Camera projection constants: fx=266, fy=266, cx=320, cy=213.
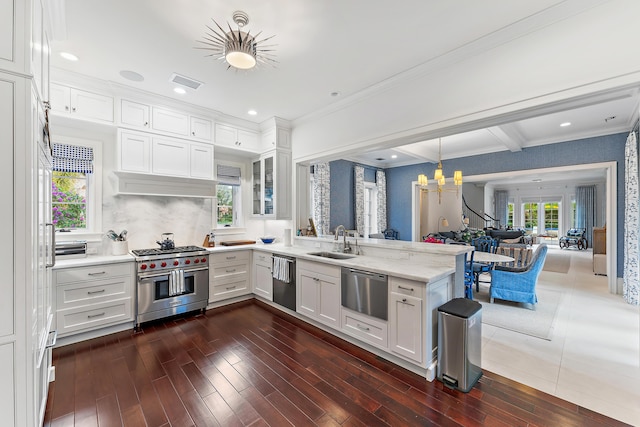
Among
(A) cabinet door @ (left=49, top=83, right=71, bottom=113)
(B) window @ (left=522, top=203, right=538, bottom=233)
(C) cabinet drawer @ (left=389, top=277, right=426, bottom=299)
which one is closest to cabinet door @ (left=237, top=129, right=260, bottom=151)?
(A) cabinet door @ (left=49, top=83, right=71, bottom=113)

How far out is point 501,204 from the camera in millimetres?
13367

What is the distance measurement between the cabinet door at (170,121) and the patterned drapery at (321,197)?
2883mm

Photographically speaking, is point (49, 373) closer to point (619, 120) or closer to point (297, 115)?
point (297, 115)

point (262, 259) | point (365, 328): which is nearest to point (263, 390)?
point (365, 328)

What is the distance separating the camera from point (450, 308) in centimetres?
236

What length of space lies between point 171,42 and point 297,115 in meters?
2.13

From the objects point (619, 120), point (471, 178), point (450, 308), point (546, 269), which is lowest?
point (546, 269)

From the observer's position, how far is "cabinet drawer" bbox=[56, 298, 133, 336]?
295 cm

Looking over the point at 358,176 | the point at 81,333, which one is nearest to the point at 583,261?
the point at 358,176

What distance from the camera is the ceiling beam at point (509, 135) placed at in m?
4.60

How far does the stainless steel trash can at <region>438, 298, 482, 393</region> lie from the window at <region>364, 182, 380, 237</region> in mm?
5708

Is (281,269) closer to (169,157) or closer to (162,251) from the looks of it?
(162,251)

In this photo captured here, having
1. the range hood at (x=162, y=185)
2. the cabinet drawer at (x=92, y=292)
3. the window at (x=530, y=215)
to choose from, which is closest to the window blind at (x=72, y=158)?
the range hood at (x=162, y=185)

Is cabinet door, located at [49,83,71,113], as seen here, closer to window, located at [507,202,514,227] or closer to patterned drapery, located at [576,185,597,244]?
patterned drapery, located at [576,185,597,244]
